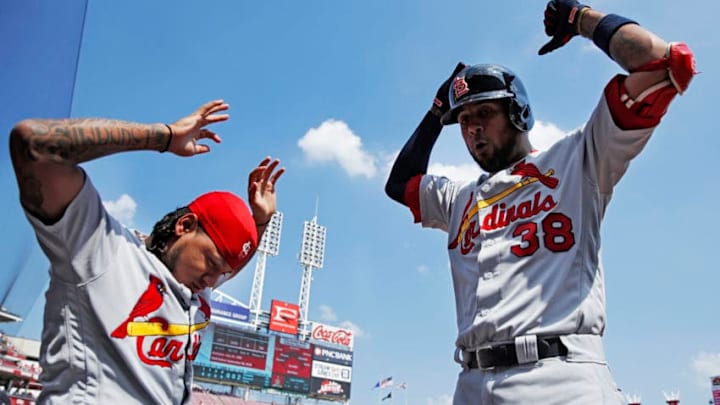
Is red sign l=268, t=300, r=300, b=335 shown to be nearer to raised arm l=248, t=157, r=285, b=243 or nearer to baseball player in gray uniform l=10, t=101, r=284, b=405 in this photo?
raised arm l=248, t=157, r=285, b=243

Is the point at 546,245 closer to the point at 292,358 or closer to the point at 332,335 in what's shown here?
the point at 292,358

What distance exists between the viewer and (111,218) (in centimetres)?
174

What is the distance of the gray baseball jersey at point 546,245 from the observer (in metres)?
1.83

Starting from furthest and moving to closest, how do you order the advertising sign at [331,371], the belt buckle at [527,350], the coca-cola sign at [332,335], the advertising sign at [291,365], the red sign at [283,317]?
1. the coca-cola sign at [332,335]
2. the red sign at [283,317]
3. the advertising sign at [331,371]
4. the advertising sign at [291,365]
5. the belt buckle at [527,350]

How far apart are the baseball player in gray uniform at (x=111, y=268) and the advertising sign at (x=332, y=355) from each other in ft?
110

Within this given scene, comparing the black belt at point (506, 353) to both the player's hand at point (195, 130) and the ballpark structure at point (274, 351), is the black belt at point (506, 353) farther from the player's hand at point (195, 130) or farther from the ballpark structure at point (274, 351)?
the ballpark structure at point (274, 351)

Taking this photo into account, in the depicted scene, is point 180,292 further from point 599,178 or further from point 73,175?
point 599,178

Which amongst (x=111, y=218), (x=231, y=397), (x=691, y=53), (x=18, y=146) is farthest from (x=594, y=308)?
(x=231, y=397)

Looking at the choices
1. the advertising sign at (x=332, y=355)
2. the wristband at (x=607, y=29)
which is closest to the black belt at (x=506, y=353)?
the wristband at (x=607, y=29)

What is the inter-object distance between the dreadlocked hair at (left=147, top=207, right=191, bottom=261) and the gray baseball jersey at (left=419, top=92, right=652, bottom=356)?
1.20m

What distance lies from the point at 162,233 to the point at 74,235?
586 mm

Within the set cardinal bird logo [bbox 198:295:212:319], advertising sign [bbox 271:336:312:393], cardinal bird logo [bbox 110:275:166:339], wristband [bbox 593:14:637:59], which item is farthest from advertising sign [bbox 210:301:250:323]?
wristband [bbox 593:14:637:59]

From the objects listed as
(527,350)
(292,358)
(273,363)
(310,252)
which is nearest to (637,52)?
(527,350)

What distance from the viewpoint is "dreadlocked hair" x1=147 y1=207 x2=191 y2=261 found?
6.81ft
